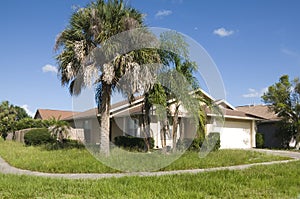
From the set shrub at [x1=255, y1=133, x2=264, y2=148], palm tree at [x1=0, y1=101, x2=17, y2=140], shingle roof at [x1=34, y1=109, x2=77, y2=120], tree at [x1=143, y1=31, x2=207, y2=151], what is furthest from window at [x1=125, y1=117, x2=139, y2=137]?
shingle roof at [x1=34, y1=109, x2=77, y2=120]

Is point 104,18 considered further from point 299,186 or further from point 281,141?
point 281,141

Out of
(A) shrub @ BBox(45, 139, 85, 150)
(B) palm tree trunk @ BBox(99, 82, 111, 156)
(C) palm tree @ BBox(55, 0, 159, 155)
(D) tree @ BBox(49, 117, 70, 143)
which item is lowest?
(A) shrub @ BBox(45, 139, 85, 150)

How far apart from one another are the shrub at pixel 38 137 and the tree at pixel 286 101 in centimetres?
1570

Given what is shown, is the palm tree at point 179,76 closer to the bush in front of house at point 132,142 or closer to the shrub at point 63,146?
the bush in front of house at point 132,142

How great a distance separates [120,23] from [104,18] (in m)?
0.74

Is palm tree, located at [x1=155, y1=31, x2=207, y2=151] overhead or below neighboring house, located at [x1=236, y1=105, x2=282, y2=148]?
overhead

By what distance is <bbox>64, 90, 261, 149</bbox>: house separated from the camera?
1992 cm

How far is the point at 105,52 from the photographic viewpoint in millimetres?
14016

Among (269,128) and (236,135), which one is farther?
(269,128)

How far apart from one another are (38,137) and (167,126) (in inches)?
394

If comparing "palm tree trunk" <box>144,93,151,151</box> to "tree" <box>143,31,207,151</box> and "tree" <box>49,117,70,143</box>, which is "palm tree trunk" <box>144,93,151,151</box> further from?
"tree" <box>49,117,70,143</box>

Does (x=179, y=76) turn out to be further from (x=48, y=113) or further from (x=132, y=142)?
(x=48, y=113)

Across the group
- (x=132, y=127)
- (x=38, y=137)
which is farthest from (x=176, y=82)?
(x=38, y=137)

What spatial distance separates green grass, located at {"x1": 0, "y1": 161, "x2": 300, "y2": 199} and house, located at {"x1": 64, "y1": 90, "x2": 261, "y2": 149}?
28.8 ft
